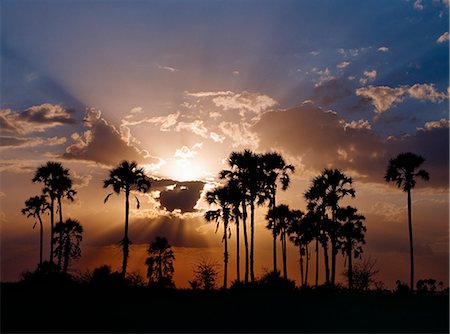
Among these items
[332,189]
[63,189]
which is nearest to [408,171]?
[332,189]

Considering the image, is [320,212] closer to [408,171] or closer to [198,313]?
[408,171]

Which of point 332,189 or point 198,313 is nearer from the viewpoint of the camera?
point 198,313

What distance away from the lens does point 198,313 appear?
21453 millimetres

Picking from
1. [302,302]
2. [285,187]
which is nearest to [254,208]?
[285,187]

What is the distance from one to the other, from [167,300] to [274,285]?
15.7 meters

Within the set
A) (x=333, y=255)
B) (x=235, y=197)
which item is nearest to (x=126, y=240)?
(x=235, y=197)

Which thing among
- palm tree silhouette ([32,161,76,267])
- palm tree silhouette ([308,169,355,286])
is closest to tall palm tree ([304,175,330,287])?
palm tree silhouette ([308,169,355,286])

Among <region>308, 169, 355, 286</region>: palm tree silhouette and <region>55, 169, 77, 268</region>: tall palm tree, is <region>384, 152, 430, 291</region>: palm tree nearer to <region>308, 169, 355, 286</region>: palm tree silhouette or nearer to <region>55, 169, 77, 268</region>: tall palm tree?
<region>308, 169, 355, 286</region>: palm tree silhouette

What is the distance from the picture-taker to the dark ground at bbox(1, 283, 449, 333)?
18500 mm

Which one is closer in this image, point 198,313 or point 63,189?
point 198,313

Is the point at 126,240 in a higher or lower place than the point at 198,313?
higher

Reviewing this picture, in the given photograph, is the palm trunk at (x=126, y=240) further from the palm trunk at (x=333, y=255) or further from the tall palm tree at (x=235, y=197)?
the palm trunk at (x=333, y=255)

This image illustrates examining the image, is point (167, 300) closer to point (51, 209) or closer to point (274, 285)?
point (274, 285)

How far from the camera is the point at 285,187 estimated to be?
164 feet
